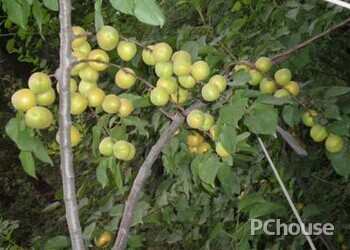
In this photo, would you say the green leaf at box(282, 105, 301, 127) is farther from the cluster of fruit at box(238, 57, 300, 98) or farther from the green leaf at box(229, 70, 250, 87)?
the green leaf at box(229, 70, 250, 87)

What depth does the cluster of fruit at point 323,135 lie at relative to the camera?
1.53 m

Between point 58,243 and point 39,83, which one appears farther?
point 58,243

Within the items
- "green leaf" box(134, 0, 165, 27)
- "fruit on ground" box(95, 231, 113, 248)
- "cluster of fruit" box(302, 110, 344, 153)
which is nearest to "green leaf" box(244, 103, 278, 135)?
"cluster of fruit" box(302, 110, 344, 153)

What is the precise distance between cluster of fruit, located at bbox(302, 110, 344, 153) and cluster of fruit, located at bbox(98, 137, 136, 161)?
61 centimetres

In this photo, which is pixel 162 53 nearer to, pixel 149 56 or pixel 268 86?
pixel 149 56

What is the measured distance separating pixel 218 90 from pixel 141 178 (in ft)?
1.15

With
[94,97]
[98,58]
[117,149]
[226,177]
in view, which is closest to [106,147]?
[117,149]

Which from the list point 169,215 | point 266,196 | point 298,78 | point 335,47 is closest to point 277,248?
point 266,196

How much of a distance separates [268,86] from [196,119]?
369 mm

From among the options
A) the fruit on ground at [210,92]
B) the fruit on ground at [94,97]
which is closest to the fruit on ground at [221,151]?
the fruit on ground at [210,92]

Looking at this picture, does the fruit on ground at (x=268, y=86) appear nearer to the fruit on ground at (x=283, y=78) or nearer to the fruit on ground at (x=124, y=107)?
the fruit on ground at (x=283, y=78)

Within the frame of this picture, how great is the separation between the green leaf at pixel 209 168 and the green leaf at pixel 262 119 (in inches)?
5.5

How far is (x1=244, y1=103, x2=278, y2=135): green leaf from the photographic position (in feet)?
4.19

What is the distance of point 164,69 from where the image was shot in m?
1.36
